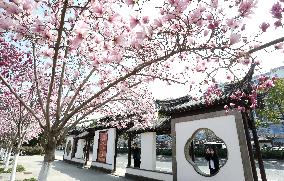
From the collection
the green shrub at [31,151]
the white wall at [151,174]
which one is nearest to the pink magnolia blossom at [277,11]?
the white wall at [151,174]

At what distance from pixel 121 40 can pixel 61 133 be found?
12.3ft

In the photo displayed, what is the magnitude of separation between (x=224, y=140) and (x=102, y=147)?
13810mm

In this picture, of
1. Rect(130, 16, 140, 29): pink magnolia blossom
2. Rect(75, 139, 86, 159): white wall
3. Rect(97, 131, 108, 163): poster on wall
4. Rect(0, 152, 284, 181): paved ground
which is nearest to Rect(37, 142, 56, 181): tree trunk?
Rect(130, 16, 140, 29): pink magnolia blossom

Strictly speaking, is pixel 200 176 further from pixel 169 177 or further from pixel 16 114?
pixel 16 114

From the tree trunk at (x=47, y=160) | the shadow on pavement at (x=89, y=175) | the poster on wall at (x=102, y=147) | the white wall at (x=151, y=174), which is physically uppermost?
the poster on wall at (x=102, y=147)

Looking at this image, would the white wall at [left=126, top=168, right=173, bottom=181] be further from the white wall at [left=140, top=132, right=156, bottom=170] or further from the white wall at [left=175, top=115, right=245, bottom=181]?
the white wall at [left=175, top=115, right=245, bottom=181]

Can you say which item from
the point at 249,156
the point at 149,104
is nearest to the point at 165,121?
the point at 149,104

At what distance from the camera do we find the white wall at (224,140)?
31.1 feet

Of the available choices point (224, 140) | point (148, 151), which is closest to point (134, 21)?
point (224, 140)

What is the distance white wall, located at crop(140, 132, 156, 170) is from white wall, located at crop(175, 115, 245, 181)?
3.83m

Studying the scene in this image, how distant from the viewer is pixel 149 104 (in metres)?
11.2

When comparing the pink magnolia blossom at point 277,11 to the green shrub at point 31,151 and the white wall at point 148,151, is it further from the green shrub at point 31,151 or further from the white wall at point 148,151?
the green shrub at point 31,151

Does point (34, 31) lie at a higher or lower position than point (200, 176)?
higher

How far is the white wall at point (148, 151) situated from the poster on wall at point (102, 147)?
213 inches
